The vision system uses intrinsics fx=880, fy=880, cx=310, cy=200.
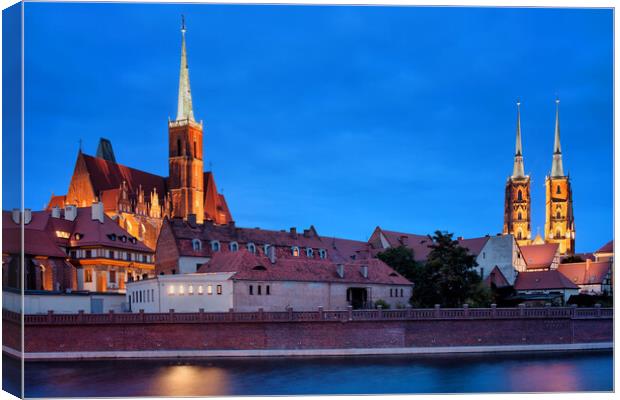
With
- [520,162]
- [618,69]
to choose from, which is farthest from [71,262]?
[520,162]

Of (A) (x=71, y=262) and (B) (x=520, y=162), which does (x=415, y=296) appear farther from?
(B) (x=520, y=162)

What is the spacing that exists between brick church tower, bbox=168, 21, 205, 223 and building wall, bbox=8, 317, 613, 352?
195 ft

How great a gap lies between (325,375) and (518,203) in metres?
103

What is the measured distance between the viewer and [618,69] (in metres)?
30.4

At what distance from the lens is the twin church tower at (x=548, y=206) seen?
444 ft

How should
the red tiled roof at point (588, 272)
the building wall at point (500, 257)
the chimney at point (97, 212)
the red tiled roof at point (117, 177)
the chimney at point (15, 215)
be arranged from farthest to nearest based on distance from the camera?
1. the red tiled roof at point (117, 177)
2. the red tiled roof at point (588, 272)
3. the building wall at point (500, 257)
4. the chimney at point (97, 212)
5. the chimney at point (15, 215)

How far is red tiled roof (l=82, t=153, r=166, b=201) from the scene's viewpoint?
9788cm

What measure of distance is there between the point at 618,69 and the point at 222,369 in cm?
2308

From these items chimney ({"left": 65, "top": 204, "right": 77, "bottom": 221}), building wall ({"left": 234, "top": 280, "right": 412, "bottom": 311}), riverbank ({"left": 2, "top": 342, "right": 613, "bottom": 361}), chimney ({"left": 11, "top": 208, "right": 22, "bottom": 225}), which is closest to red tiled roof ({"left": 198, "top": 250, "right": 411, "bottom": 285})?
building wall ({"left": 234, "top": 280, "right": 412, "bottom": 311})

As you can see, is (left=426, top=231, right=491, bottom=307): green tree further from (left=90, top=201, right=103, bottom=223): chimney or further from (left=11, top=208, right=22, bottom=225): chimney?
(left=11, top=208, right=22, bottom=225): chimney

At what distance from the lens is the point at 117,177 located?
4011 inches

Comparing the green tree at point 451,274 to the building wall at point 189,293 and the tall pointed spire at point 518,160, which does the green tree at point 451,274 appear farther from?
the tall pointed spire at point 518,160

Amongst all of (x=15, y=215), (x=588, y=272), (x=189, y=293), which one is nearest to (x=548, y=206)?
(x=588, y=272)

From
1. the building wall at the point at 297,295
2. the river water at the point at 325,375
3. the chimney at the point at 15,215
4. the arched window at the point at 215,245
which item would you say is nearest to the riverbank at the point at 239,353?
the river water at the point at 325,375
